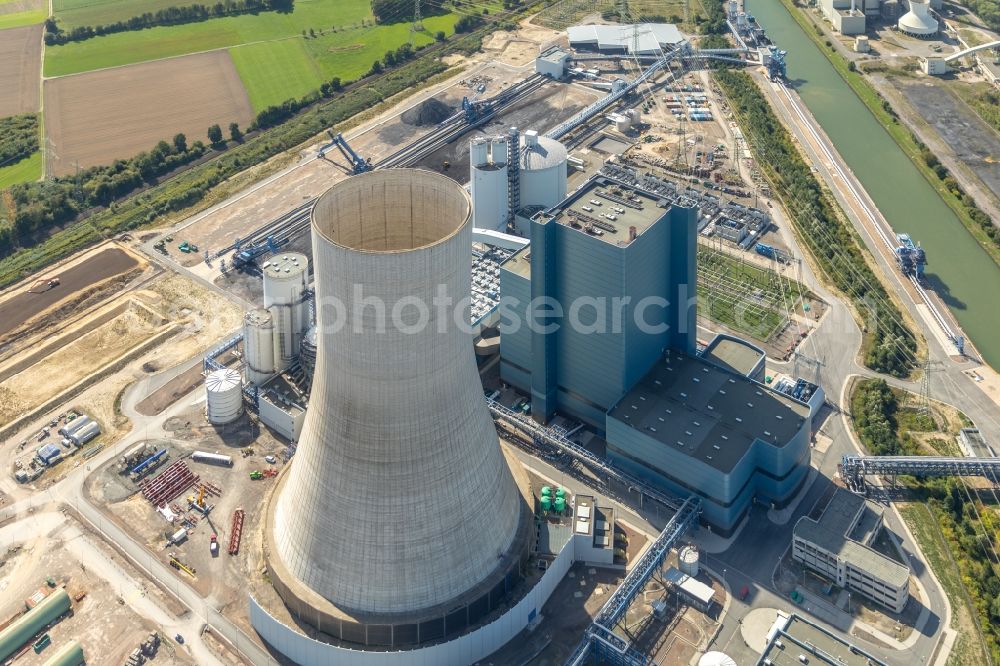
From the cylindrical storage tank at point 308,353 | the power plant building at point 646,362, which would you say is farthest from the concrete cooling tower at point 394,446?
the cylindrical storage tank at point 308,353

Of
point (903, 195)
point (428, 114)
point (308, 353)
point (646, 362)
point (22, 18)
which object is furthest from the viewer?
point (22, 18)

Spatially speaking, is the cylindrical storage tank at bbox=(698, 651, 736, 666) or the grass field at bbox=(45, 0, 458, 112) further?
the grass field at bbox=(45, 0, 458, 112)

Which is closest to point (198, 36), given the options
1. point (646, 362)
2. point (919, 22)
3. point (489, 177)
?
point (489, 177)

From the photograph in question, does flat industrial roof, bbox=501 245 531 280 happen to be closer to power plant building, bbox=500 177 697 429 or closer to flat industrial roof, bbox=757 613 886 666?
power plant building, bbox=500 177 697 429

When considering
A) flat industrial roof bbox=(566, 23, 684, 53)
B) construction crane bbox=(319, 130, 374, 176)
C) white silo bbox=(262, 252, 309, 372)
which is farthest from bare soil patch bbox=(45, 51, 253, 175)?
white silo bbox=(262, 252, 309, 372)

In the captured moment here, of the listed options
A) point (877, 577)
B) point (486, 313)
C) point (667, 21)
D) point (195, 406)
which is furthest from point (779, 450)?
point (667, 21)

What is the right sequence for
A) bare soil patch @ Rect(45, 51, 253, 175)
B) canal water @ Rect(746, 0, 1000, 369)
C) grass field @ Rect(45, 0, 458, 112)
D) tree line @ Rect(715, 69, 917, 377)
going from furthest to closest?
1. grass field @ Rect(45, 0, 458, 112)
2. bare soil patch @ Rect(45, 51, 253, 175)
3. canal water @ Rect(746, 0, 1000, 369)
4. tree line @ Rect(715, 69, 917, 377)

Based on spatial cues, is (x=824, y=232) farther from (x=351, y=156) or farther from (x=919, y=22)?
(x=919, y=22)
